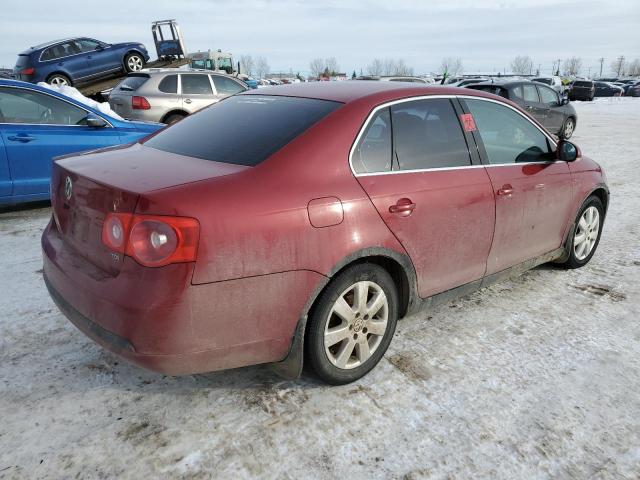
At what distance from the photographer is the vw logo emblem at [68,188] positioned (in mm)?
2508

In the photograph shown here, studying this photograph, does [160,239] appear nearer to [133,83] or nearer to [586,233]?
[586,233]

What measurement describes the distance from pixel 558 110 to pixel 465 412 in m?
13.0

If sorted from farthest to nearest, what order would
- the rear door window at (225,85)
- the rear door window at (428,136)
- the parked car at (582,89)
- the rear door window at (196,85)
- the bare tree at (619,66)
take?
1. the bare tree at (619,66)
2. the parked car at (582,89)
3. the rear door window at (225,85)
4. the rear door window at (196,85)
5. the rear door window at (428,136)

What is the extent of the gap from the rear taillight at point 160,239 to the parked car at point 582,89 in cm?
3956

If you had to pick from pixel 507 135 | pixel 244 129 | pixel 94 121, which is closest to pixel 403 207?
pixel 244 129

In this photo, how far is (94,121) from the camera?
5969mm

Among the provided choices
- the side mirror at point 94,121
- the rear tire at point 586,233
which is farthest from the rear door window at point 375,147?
the side mirror at point 94,121

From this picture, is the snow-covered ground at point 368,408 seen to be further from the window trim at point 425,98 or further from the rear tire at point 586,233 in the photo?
the window trim at point 425,98

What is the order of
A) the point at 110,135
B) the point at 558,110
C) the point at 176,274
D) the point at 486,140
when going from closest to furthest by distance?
the point at 176,274 → the point at 486,140 → the point at 110,135 → the point at 558,110

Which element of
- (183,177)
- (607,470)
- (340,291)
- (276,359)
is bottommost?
(607,470)

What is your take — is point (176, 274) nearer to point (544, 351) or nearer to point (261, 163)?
point (261, 163)

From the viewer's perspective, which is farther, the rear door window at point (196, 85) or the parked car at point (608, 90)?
the parked car at point (608, 90)

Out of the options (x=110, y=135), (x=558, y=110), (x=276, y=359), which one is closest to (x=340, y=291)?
(x=276, y=359)

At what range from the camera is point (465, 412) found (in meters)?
2.50
